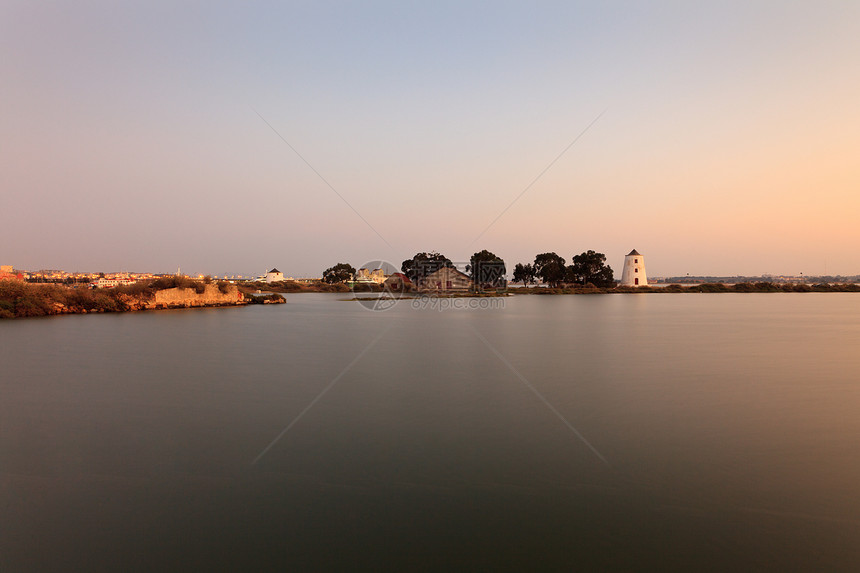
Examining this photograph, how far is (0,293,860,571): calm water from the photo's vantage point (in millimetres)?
3910

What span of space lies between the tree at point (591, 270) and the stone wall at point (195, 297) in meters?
53.5

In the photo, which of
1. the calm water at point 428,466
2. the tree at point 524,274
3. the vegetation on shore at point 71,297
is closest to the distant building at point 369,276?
the tree at point 524,274

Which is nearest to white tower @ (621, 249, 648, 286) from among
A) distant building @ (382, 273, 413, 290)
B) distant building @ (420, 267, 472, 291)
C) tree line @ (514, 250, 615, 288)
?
tree line @ (514, 250, 615, 288)

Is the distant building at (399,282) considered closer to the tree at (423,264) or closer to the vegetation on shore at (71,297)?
the tree at (423,264)

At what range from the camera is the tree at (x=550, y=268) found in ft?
255

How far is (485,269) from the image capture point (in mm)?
71000

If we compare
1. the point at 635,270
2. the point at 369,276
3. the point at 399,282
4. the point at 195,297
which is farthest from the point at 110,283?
the point at 635,270

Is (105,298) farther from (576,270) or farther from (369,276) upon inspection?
(369,276)

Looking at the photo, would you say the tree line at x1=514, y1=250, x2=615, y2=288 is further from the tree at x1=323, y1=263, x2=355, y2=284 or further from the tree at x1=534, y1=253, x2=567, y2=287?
the tree at x1=323, y1=263, x2=355, y2=284

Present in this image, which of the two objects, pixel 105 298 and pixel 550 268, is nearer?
pixel 105 298

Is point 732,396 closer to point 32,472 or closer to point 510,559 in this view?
point 510,559

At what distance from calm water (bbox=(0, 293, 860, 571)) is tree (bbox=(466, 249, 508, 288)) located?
57797mm

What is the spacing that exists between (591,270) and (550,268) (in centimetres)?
642

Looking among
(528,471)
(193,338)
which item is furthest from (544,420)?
(193,338)
